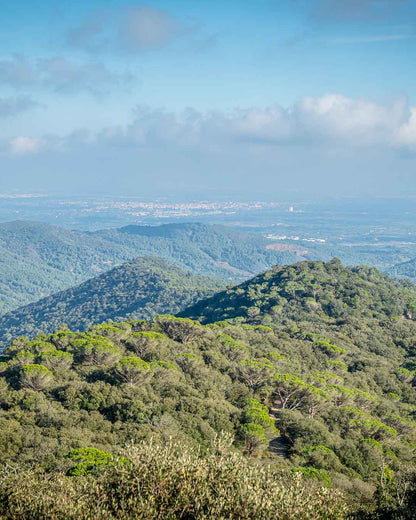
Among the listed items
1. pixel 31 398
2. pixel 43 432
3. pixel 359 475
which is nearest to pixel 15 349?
pixel 31 398

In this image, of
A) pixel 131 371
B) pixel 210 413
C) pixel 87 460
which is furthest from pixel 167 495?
pixel 131 371

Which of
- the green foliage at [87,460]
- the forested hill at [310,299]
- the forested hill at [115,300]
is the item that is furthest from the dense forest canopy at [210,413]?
the forested hill at [115,300]

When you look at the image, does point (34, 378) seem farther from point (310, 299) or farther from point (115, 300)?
point (115, 300)

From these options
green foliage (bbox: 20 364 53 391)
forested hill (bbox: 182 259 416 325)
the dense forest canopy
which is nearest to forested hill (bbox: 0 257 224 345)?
forested hill (bbox: 182 259 416 325)

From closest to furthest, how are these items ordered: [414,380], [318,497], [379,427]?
[318,497] → [379,427] → [414,380]

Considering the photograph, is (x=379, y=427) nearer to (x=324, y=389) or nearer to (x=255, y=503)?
(x=324, y=389)
